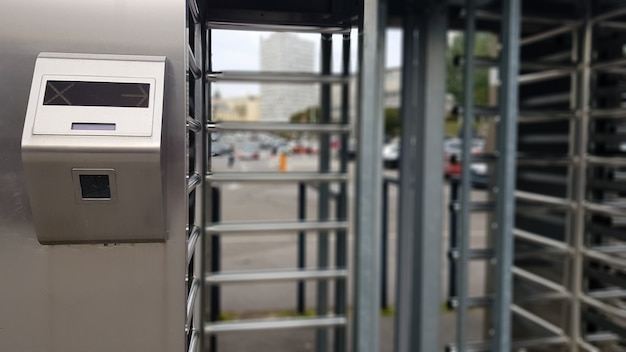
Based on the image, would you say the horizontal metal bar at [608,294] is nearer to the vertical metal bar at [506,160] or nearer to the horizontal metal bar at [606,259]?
the horizontal metal bar at [606,259]

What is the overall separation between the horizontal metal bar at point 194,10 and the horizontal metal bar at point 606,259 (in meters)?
2.87

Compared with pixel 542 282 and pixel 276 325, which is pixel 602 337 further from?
pixel 276 325

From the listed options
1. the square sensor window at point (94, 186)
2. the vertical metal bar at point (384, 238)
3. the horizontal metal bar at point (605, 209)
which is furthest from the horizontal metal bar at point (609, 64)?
the square sensor window at point (94, 186)

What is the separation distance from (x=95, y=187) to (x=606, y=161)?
121 inches

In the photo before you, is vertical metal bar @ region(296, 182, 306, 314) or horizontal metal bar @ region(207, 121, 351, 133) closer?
horizontal metal bar @ region(207, 121, 351, 133)

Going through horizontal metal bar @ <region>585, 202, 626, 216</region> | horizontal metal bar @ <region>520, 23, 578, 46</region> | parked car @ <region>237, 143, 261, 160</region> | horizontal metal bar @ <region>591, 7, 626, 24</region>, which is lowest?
horizontal metal bar @ <region>585, 202, 626, 216</region>

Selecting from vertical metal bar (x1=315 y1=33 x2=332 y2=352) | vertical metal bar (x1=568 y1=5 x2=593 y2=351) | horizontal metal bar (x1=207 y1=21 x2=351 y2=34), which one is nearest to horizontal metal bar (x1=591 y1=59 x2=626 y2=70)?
vertical metal bar (x1=568 y1=5 x2=593 y2=351)

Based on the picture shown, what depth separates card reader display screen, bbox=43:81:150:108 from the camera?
52.8 inches

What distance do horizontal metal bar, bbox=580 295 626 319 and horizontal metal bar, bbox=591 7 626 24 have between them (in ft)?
5.82

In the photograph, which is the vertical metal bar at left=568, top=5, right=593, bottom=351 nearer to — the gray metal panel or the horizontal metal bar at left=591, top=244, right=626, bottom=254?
the horizontal metal bar at left=591, top=244, right=626, bottom=254

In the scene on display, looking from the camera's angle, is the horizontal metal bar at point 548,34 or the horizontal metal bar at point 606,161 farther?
the horizontal metal bar at point 548,34

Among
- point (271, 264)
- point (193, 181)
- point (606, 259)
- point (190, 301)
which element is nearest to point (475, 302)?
point (606, 259)

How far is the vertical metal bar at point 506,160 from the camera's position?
2.71 m

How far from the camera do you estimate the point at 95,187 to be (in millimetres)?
1372
